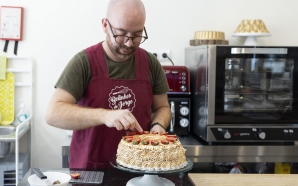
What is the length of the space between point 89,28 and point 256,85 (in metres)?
1.18

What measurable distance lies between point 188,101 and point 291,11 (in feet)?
3.57

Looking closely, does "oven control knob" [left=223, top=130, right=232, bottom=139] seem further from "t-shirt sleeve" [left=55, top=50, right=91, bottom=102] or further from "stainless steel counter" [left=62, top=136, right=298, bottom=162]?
"t-shirt sleeve" [left=55, top=50, right=91, bottom=102]

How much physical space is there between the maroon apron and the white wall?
3.68 feet

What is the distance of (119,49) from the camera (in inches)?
64.2

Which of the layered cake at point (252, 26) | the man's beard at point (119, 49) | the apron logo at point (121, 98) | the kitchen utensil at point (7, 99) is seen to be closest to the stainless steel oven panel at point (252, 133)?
the layered cake at point (252, 26)

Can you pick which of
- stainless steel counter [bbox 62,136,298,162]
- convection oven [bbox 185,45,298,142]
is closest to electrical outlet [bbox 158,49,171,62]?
convection oven [bbox 185,45,298,142]

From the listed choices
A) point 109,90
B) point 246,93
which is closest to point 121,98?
point 109,90

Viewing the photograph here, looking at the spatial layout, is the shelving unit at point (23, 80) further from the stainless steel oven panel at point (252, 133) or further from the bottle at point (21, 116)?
the stainless steel oven panel at point (252, 133)

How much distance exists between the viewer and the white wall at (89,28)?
9.09ft

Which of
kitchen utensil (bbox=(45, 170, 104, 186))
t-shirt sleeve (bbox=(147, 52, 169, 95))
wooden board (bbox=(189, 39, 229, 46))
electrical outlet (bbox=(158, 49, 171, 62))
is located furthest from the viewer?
electrical outlet (bbox=(158, 49, 171, 62))

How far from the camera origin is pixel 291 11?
2955mm

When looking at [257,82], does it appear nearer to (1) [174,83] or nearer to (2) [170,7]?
(1) [174,83]

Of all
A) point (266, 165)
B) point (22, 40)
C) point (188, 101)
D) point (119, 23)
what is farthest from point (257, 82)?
point (22, 40)

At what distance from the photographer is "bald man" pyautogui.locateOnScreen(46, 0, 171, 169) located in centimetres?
156
